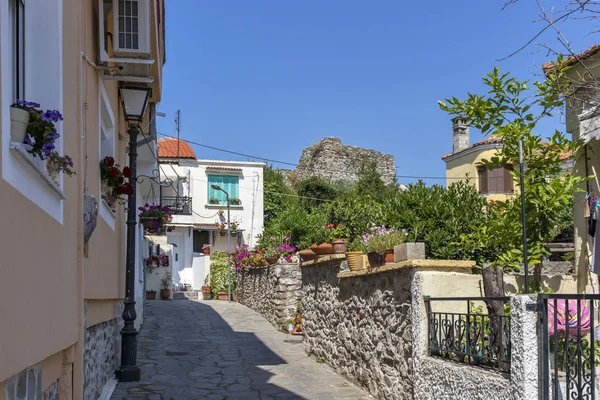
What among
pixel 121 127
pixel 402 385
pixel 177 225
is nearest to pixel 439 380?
pixel 402 385

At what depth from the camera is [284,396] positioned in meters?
8.02

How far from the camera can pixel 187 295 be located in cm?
2975

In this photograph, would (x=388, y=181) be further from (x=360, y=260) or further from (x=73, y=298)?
(x=73, y=298)

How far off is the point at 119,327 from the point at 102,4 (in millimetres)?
4875

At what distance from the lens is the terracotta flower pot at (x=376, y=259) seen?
7563mm

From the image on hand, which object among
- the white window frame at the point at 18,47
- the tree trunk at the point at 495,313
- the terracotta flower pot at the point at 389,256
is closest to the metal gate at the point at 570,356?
the tree trunk at the point at 495,313

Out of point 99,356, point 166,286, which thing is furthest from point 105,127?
point 166,286

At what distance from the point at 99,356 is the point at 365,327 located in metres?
3.12

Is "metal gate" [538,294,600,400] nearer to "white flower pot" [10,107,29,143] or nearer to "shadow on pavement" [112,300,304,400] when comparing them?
"white flower pot" [10,107,29,143]

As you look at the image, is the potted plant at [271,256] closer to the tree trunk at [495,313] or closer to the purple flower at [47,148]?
the tree trunk at [495,313]

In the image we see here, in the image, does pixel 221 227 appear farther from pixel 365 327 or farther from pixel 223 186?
pixel 365 327

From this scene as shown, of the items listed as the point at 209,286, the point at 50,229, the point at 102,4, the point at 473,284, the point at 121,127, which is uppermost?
the point at 102,4

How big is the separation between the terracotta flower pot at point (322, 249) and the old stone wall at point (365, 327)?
0.20m

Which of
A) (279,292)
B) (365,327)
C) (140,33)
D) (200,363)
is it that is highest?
(140,33)
